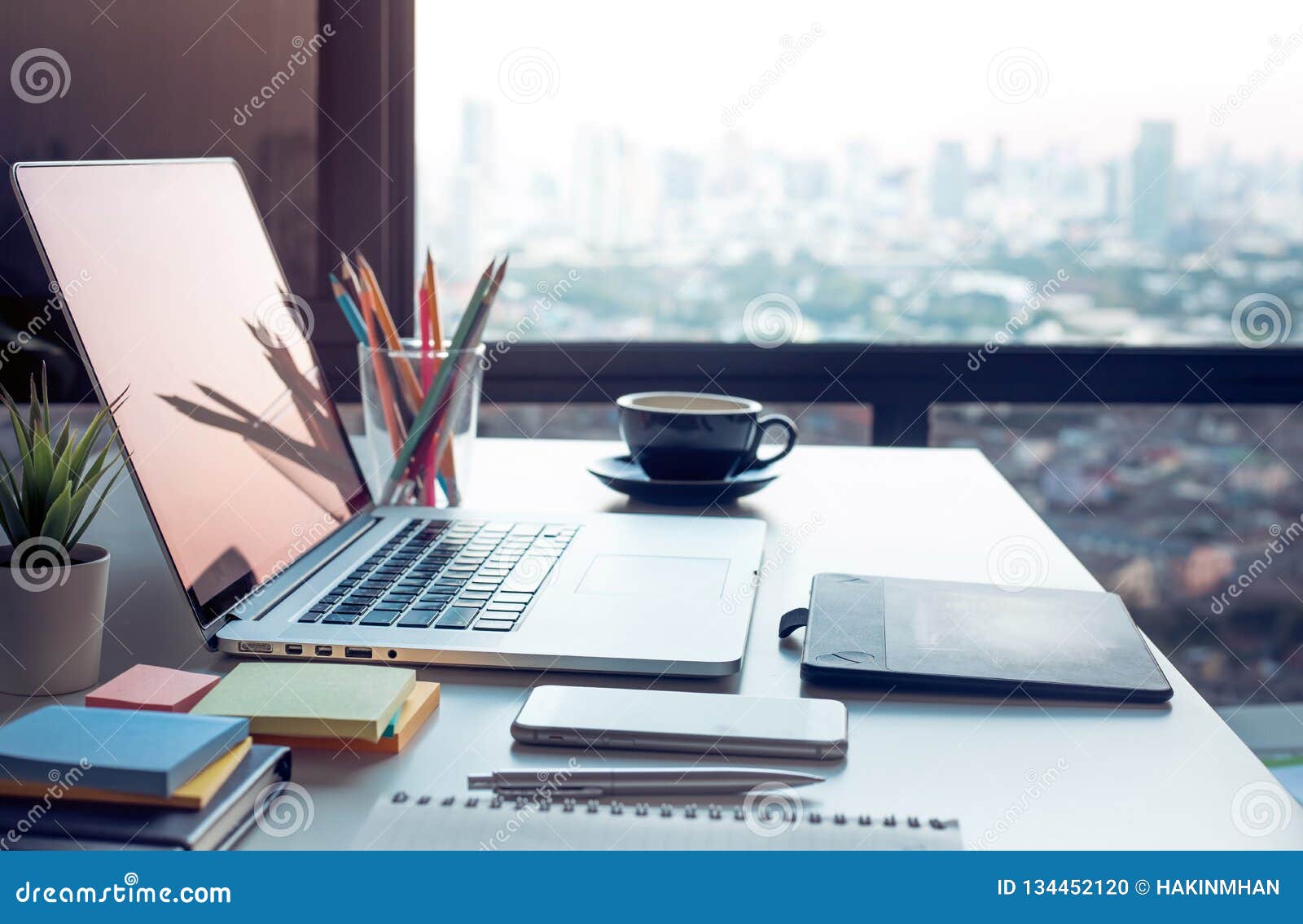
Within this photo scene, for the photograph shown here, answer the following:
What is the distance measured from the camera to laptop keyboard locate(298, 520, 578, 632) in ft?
2.40

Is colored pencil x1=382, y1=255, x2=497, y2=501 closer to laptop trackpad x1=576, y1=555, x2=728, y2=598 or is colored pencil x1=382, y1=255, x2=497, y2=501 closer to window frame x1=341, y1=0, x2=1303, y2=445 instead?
laptop trackpad x1=576, y1=555, x2=728, y2=598

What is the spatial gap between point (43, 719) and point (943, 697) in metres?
0.45

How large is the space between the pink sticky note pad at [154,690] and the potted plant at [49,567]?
56 mm

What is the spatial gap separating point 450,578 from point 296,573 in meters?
0.11

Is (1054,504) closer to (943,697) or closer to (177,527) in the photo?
(943,697)

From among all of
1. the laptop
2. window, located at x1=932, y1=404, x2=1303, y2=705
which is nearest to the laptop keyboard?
the laptop

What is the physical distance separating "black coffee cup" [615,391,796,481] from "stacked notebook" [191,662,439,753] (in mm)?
551

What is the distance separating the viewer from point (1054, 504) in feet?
6.24

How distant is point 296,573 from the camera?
825mm

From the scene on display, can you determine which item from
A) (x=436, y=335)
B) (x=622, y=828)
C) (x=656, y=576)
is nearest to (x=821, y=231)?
(x=436, y=335)

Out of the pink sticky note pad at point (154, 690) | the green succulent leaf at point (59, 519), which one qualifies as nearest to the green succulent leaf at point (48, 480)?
the green succulent leaf at point (59, 519)

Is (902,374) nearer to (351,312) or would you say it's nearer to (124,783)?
(351,312)

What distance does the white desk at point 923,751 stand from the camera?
52cm
